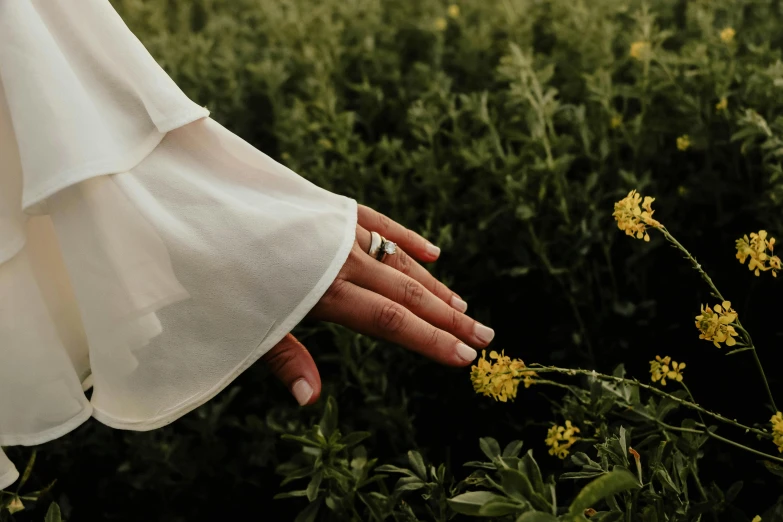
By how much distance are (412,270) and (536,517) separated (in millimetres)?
816

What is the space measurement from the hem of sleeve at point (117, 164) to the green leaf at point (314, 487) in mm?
766

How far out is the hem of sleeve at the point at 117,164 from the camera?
138 cm

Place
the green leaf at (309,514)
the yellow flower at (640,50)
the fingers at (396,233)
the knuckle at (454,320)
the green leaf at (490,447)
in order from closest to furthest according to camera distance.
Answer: the green leaf at (490,447) → the green leaf at (309,514) → the knuckle at (454,320) → the fingers at (396,233) → the yellow flower at (640,50)

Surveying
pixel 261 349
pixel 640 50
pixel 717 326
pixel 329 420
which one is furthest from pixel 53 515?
pixel 640 50

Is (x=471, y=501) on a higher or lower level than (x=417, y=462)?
higher

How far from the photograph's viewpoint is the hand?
1571mm

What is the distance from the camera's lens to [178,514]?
2.15 m

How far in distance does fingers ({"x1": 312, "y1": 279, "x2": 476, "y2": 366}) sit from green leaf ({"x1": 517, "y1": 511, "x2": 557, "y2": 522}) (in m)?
0.58

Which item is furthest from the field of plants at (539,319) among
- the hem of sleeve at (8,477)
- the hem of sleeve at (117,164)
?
the hem of sleeve at (117,164)

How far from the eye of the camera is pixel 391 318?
1581 mm

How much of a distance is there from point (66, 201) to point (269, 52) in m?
2.69

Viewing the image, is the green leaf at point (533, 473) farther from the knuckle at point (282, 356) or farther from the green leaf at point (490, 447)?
the knuckle at point (282, 356)

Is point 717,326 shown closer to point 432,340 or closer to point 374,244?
point 432,340

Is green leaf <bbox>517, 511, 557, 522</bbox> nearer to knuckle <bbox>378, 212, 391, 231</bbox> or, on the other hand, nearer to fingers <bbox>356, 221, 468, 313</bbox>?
fingers <bbox>356, 221, 468, 313</bbox>
